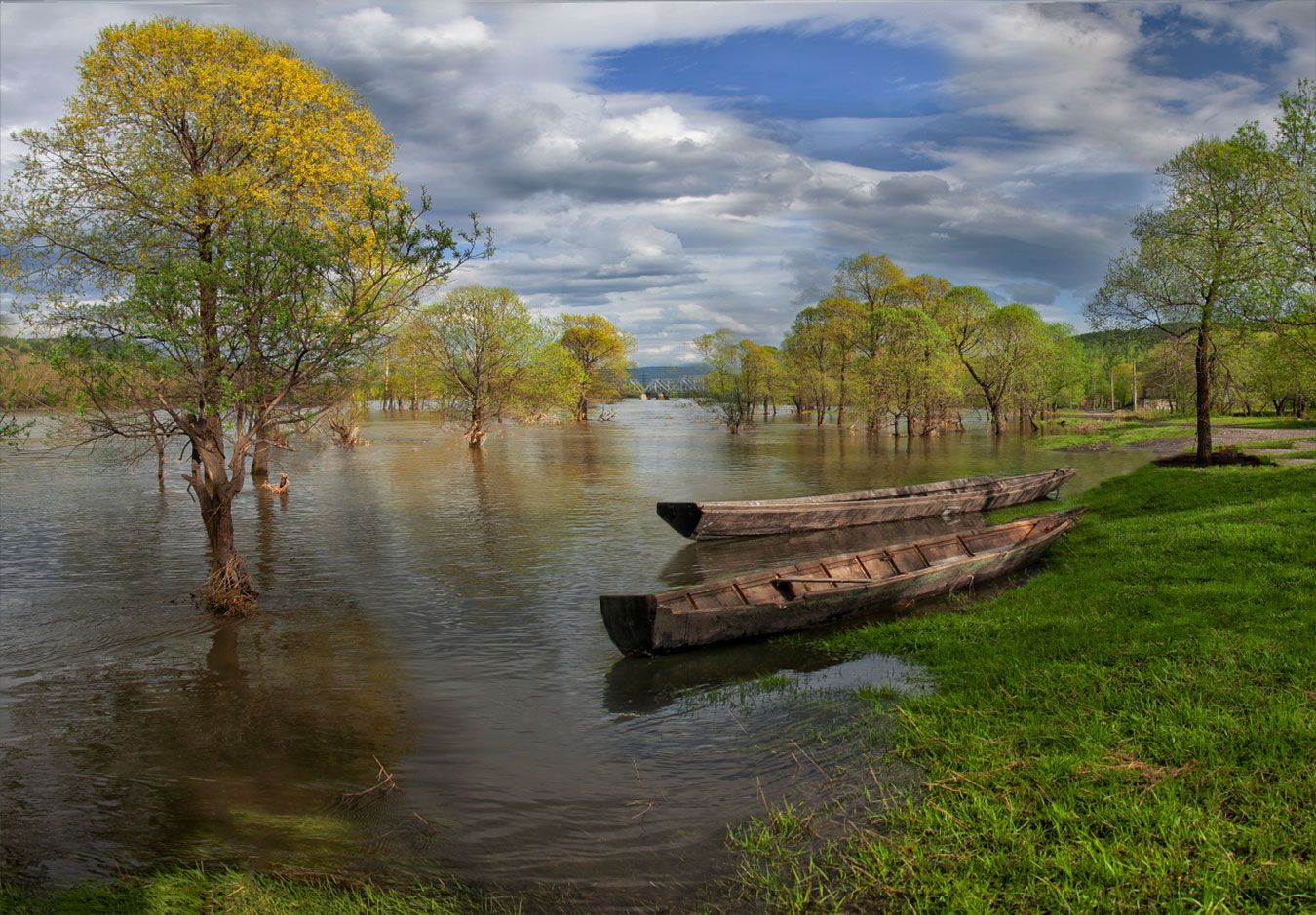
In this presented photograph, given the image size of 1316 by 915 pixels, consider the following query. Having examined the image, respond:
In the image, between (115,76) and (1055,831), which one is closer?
(1055,831)

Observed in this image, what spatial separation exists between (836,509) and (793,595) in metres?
11.3

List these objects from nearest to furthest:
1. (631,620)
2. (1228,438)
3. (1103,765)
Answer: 1. (1103,765)
2. (631,620)
3. (1228,438)

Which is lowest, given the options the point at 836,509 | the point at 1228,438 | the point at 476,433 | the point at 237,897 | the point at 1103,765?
the point at 237,897

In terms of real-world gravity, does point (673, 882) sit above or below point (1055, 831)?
below

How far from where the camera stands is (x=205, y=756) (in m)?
9.73

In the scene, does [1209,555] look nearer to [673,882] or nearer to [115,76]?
[673,882]

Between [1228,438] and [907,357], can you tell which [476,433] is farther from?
[1228,438]

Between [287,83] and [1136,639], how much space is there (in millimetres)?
23134

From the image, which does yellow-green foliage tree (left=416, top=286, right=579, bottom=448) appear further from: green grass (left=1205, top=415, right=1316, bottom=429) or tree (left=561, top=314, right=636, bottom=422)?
green grass (left=1205, top=415, right=1316, bottom=429)

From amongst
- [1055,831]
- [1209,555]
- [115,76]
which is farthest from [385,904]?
[115,76]

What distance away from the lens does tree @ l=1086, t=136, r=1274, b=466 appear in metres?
27.7

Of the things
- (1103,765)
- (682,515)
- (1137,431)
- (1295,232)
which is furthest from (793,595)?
(1137,431)

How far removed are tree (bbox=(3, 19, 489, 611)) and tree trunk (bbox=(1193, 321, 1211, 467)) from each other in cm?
3042

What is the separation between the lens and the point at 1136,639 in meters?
10.5
